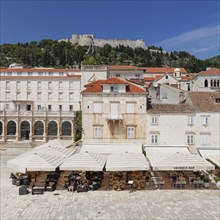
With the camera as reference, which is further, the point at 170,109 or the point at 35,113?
the point at 35,113

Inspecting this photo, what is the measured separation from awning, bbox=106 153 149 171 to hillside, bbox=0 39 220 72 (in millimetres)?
99369

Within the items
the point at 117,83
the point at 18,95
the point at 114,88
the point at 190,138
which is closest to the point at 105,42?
the point at 18,95

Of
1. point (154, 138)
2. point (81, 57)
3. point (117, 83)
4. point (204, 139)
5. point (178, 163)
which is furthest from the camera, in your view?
point (81, 57)

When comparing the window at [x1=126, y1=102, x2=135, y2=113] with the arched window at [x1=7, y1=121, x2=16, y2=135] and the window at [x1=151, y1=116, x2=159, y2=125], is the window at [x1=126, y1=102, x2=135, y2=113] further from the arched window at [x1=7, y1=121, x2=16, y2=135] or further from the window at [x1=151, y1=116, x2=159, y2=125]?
the arched window at [x1=7, y1=121, x2=16, y2=135]

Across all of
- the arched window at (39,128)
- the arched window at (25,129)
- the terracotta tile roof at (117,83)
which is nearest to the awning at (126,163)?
the terracotta tile roof at (117,83)

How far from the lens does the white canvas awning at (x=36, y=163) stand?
66.4ft

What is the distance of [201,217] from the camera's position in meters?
16.1

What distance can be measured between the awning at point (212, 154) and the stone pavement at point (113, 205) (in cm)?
403

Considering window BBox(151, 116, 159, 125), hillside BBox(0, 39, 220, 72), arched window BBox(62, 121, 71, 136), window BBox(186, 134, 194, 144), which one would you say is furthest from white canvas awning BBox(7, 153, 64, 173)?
hillside BBox(0, 39, 220, 72)

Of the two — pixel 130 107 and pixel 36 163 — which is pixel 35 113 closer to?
pixel 130 107

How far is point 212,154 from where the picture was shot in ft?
91.6

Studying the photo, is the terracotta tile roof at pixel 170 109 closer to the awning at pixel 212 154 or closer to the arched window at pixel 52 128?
the awning at pixel 212 154

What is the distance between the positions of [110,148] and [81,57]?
117m

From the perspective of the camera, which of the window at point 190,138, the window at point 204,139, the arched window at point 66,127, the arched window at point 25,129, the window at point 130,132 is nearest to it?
the window at point 204,139
